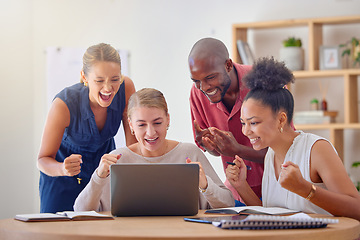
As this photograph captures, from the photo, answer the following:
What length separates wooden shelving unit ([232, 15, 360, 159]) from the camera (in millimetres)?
3898

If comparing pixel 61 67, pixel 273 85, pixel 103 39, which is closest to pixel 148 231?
pixel 273 85

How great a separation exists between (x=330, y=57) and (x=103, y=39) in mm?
1950

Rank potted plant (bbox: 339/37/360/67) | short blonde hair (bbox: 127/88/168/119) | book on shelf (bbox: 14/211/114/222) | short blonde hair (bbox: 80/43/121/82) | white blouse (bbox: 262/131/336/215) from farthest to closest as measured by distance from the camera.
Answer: potted plant (bbox: 339/37/360/67), short blonde hair (bbox: 80/43/121/82), short blonde hair (bbox: 127/88/168/119), white blouse (bbox: 262/131/336/215), book on shelf (bbox: 14/211/114/222)

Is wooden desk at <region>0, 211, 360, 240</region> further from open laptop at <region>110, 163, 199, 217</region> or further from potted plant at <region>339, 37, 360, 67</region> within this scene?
potted plant at <region>339, 37, 360, 67</region>

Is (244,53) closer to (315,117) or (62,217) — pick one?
(315,117)

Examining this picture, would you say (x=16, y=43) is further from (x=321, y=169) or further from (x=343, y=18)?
(x=321, y=169)

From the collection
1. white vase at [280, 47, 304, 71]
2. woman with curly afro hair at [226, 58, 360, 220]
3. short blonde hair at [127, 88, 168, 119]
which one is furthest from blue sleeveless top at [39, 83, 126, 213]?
white vase at [280, 47, 304, 71]

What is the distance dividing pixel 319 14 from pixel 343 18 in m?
0.31

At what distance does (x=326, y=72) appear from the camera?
3928mm

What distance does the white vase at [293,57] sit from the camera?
402cm

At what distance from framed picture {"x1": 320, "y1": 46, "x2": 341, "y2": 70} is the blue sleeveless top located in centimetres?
196

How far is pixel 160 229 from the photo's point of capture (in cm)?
152

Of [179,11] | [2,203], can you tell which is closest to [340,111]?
[179,11]

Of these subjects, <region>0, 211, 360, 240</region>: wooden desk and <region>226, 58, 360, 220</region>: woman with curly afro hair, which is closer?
<region>0, 211, 360, 240</region>: wooden desk
